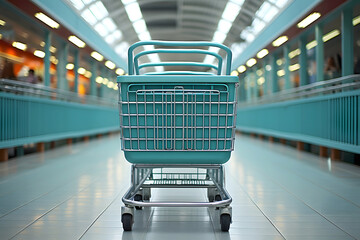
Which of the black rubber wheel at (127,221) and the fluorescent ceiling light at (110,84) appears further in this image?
the fluorescent ceiling light at (110,84)

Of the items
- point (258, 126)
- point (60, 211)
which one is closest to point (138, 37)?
point (258, 126)

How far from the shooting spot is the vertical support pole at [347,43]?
750cm

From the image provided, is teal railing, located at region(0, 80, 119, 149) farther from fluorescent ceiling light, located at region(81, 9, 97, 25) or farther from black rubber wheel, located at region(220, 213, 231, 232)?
black rubber wheel, located at region(220, 213, 231, 232)

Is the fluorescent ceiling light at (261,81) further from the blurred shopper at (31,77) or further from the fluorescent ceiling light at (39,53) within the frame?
the blurred shopper at (31,77)

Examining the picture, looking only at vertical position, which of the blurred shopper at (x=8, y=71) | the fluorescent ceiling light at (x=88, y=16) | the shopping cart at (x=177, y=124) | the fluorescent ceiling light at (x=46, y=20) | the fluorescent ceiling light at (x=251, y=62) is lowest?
the shopping cart at (x=177, y=124)

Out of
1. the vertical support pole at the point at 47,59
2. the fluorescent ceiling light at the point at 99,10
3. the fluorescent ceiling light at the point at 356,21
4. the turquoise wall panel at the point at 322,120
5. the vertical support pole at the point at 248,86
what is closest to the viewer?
the turquoise wall panel at the point at 322,120

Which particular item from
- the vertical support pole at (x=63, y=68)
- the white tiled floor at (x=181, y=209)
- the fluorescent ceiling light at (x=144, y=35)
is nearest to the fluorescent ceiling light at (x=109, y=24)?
the fluorescent ceiling light at (x=144, y=35)

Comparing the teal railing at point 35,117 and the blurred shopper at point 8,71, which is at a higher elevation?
the blurred shopper at point 8,71

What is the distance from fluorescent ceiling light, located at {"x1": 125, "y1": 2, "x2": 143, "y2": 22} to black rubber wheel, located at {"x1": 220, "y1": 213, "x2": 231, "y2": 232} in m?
14.5

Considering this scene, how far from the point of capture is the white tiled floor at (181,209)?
8.46 feet

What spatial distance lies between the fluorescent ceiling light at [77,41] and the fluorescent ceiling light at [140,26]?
6.67 metres

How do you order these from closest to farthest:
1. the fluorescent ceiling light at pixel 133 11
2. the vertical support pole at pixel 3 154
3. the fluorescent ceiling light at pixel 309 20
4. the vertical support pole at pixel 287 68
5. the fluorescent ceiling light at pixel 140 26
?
the vertical support pole at pixel 3 154 → the fluorescent ceiling light at pixel 309 20 → the vertical support pole at pixel 287 68 → the fluorescent ceiling light at pixel 133 11 → the fluorescent ceiling light at pixel 140 26

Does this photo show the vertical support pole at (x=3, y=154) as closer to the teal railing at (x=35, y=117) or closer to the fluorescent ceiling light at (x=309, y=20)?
the teal railing at (x=35, y=117)

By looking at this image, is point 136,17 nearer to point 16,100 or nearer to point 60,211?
point 16,100
